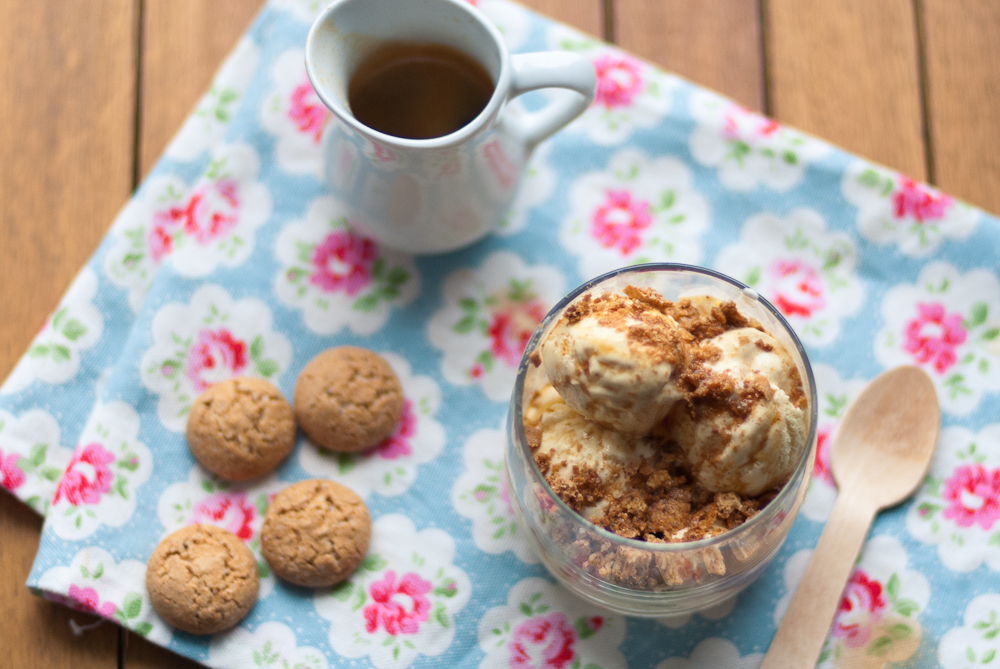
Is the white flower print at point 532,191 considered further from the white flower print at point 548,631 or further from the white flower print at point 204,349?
the white flower print at point 548,631

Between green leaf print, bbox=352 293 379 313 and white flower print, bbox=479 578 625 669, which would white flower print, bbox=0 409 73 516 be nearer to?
green leaf print, bbox=352 293 379 313

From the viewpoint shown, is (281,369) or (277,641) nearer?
(277,641)

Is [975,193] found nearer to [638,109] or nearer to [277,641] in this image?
[638,109]

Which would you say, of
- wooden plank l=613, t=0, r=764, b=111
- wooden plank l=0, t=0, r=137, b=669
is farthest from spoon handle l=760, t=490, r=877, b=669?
wooden plank l=0, t=0, r=137, b=669

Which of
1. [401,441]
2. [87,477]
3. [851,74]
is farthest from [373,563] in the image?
[851,74]

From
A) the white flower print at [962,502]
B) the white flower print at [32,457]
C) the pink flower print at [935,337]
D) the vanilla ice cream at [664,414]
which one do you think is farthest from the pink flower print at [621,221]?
the white flower print at [32,457]

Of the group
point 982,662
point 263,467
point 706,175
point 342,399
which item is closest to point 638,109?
point 706,175
